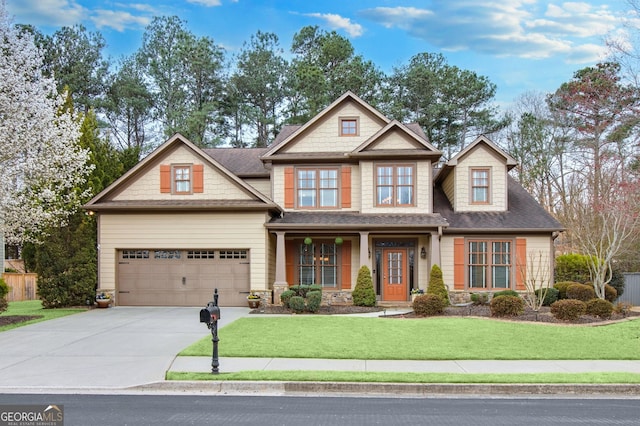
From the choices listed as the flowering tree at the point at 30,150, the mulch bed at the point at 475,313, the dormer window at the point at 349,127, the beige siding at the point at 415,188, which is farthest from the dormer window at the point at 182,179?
the beige siding at the point at 415,188

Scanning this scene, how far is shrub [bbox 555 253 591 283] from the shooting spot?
73.0ft

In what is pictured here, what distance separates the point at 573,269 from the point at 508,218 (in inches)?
164

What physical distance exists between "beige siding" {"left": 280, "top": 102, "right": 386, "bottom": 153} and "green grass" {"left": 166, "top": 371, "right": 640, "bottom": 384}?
43.7ft

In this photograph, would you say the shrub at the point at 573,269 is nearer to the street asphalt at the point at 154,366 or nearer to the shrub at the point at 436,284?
the shrub at the point at 436,284

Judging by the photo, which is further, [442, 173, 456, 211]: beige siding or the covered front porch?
[442, 173, 456, 211]: beige siding

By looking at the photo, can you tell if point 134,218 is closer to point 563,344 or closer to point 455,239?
point 455,239

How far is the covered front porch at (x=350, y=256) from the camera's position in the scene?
789 inches

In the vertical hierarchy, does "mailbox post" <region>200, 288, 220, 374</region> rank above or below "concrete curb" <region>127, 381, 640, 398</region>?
above

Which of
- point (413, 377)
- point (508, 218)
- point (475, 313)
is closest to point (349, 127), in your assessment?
point (508, 218)

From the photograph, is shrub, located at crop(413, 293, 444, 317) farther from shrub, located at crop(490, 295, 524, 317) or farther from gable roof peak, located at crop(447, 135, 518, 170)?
gable roof peak, located at crop(447, 135, 518, 170)

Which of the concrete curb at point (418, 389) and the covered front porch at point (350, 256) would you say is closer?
Result: the concrete curb at point (418, 389)

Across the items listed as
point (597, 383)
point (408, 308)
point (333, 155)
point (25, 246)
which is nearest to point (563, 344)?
point (597, 383)

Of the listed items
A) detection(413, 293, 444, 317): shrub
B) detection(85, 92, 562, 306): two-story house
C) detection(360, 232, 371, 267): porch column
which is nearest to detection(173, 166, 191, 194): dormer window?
detection(85, 92, 562, 306): two-story house

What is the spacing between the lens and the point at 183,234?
64.7 ft
